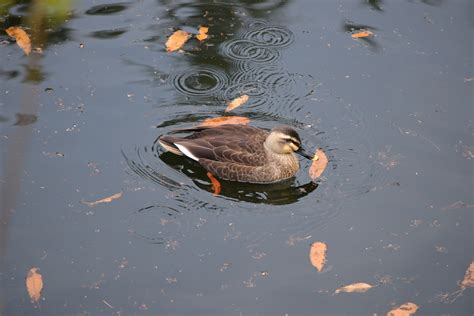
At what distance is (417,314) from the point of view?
585 centimetres

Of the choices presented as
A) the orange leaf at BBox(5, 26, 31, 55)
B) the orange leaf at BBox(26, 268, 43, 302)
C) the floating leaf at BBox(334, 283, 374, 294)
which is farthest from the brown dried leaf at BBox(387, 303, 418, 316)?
the orange leaf at BBox(5, 26, 31, 55)

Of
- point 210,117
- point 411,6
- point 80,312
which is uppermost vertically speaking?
point 411,6

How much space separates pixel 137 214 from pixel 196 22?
329 centimetres

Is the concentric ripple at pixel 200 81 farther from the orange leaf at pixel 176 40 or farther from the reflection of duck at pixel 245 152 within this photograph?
the reflection of duck at pixel 245 152

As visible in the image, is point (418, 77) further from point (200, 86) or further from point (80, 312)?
point (80, 312)

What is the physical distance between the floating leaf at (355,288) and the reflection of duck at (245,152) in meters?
1.53

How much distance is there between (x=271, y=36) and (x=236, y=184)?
2.47m

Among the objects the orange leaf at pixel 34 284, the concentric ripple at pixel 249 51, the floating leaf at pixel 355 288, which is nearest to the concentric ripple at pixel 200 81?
the concentric ripple at pixel 249 51

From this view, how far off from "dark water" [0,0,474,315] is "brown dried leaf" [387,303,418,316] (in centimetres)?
6

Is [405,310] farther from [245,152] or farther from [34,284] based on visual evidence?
[34,284]

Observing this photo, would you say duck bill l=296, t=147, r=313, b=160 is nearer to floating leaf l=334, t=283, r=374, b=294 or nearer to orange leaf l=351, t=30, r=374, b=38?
floating leaf l=334, t=283, r=374, b=294

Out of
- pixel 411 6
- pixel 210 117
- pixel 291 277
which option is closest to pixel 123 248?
pixel 291 277

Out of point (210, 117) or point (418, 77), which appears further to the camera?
point (418, 77)

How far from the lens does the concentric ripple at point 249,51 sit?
8586mm
